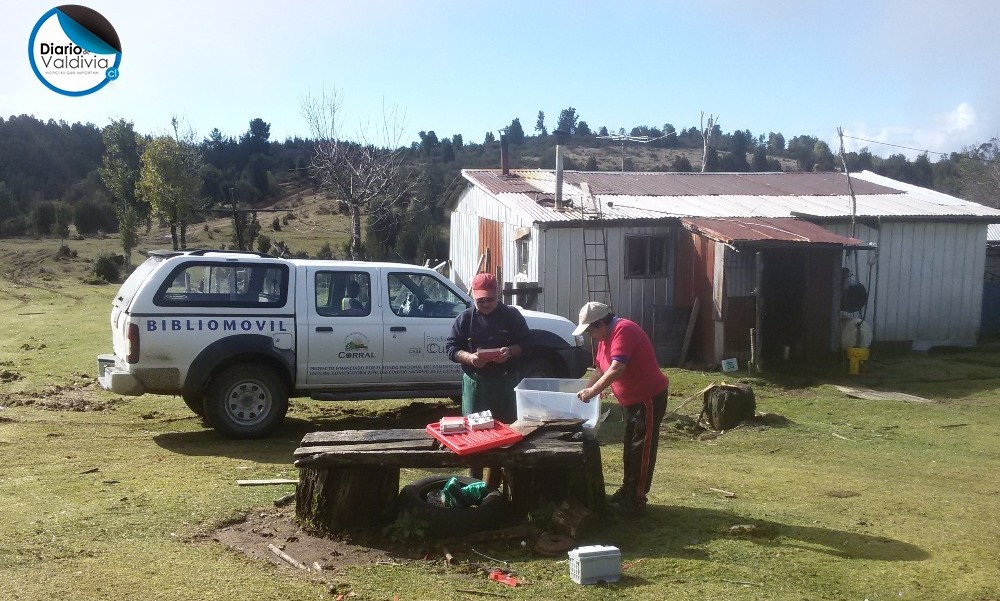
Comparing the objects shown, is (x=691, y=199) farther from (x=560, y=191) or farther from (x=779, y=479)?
(x=779, y=479)

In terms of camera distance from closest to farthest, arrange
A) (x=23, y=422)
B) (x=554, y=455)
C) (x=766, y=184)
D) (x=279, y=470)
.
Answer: (x=554, y=455)
(x=279, y=470)
(x=23, y=422)
(x=766, y=184)

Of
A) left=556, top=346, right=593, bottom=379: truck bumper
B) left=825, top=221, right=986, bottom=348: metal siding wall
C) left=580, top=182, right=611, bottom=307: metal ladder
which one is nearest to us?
left=556, top=346, right=593, bottom=379: truck bumper

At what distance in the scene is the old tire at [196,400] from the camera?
30.0 ft

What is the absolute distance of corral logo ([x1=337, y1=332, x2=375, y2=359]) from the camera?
9.73 meters

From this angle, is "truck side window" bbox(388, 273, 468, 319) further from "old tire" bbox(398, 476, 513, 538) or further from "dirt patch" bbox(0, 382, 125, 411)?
"old tire" bbox(398, 476, 513, 538)

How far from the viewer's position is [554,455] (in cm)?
588

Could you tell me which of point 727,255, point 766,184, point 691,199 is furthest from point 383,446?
point 766,184

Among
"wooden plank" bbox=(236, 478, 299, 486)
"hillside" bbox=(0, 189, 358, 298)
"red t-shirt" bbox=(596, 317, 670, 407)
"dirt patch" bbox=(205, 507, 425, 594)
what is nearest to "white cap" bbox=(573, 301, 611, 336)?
"red t-shirt" bbox=(596, 317, 670, 407)

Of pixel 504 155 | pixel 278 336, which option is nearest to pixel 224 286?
pixel 278 336

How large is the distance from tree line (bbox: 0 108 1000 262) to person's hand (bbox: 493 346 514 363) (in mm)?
12724

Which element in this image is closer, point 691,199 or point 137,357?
point 137,357

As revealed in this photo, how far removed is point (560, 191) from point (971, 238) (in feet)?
29.6

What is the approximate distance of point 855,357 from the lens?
1572 cm

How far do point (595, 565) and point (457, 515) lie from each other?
117 centimetres
